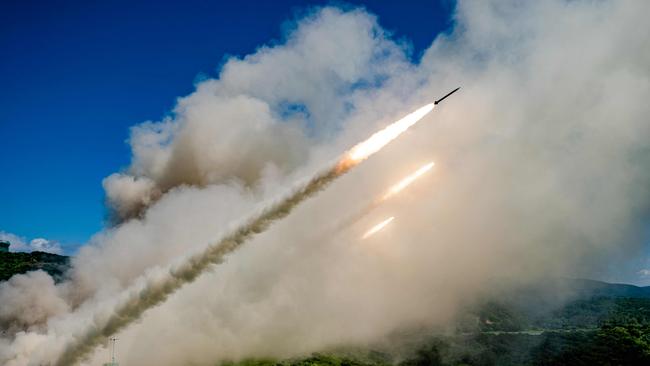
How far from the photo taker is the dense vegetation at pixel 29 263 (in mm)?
147488

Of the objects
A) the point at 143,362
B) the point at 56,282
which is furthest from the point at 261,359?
the point at 56,282

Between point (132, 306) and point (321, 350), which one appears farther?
point (321, 350)

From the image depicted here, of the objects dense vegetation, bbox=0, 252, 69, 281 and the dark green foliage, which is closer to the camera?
dense vegetation, bbox=0, 252, 69, 281

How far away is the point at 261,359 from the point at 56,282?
66.9 meters

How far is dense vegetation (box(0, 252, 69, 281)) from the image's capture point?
484ft

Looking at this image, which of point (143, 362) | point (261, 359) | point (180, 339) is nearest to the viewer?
point (143, 362)

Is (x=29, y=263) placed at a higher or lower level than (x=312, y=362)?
higher

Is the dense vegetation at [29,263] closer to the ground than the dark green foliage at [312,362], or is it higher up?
higher up

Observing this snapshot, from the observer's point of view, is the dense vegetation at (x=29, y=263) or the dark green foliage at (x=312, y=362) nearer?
the dense vegetation at (x=29, y=263)

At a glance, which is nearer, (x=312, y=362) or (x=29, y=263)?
→ (x=29, y=263)

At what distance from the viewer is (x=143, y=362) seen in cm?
11038

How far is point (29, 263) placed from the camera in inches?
6658

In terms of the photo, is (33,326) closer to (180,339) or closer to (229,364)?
(180,339)

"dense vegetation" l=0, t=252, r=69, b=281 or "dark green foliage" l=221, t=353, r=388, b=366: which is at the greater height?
"dense vegetation" l=0, t=252, r=69, b=281
